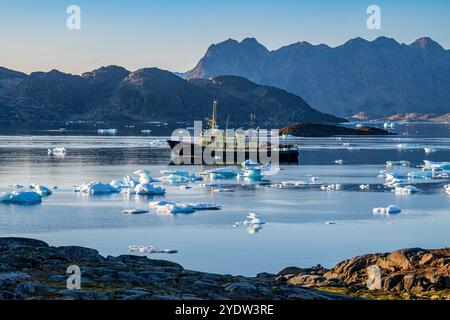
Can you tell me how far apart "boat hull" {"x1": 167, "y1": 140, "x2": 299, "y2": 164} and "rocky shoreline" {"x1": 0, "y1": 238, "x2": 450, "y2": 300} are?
62095 mm

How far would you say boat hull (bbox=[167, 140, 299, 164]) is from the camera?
87.0m

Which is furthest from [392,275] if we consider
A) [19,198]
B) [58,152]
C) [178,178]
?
[58,152]

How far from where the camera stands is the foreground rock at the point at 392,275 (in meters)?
19.7

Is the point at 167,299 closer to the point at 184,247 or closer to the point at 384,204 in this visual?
the point at 184,247

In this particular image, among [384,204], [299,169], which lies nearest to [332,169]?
[299,169]

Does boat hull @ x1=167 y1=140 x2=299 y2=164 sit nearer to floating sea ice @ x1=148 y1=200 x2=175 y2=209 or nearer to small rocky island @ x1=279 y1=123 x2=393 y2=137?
floating sea ice @ x1=148 y1=200 x2=175 y2=209

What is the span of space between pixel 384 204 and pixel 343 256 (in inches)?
636

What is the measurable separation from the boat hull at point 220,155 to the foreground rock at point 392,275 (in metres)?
61.3

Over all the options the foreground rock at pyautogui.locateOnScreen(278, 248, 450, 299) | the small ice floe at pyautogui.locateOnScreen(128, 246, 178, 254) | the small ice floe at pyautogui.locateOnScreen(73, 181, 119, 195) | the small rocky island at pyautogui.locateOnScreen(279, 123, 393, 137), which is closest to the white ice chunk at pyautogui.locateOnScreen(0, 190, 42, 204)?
the small ice floe at pyautogui.locateOnScreen(73, 181, 119, 195)

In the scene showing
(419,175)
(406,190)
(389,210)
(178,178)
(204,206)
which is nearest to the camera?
(389,210)

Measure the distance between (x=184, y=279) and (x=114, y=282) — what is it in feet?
5.43

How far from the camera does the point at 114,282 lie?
1672 cm

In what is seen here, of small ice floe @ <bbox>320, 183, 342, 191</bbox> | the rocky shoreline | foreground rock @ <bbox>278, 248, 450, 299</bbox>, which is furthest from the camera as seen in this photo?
small ice floe @ <bbox>320, 183, 342, 191</bbox>

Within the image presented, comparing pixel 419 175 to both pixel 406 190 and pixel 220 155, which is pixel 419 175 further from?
pixel 220 155
